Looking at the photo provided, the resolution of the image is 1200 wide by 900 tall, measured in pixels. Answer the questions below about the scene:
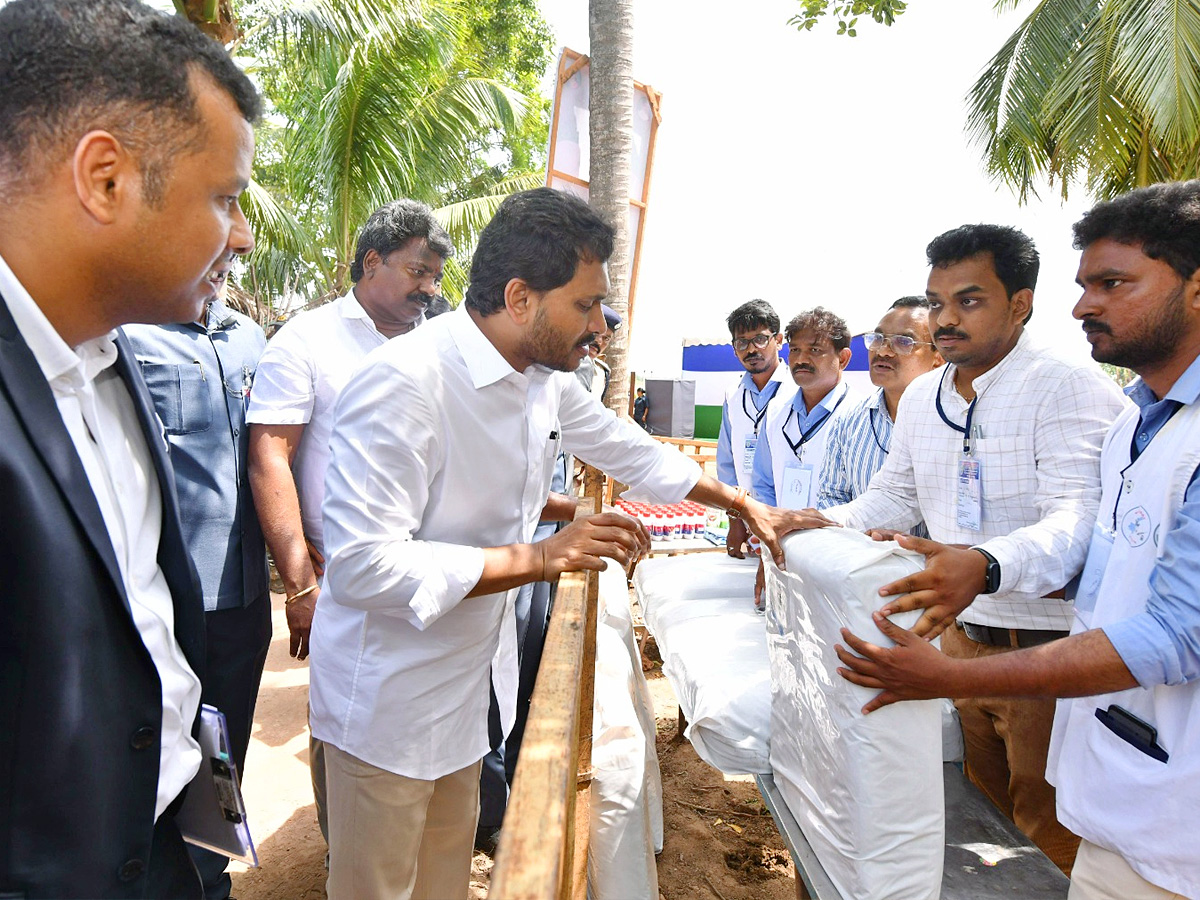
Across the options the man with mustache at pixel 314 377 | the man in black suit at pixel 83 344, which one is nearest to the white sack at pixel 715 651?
the man with mustache at pixel 314 377

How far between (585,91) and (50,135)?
167 inches

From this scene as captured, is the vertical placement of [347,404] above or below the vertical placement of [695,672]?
above

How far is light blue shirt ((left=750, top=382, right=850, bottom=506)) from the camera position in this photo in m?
4.04

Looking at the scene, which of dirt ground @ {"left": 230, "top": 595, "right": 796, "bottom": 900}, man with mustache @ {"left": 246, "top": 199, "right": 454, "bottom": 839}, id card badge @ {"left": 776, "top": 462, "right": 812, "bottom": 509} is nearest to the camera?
man with mustache @ {"left": 246, "top": 199, "right": 454, "bottom": 839}

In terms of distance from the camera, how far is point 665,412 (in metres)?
19.4

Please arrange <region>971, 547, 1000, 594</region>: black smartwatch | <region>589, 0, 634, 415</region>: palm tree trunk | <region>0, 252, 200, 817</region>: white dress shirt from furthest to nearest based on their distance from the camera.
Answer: <region>589, 0, 634, 415</region>: palm tree trunk → <region>971, 547, 1000, 594</region>: black smartwatch → <region>0, 252, 200, 817</region>: white dress shirt

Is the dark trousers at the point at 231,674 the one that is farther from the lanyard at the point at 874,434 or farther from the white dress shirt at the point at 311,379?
the lanyard at the point at 874,434

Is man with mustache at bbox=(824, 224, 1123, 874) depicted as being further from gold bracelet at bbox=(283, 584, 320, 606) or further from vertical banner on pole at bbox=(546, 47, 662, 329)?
vertical banner on pole at bbox=(546, 47, 662, 329)

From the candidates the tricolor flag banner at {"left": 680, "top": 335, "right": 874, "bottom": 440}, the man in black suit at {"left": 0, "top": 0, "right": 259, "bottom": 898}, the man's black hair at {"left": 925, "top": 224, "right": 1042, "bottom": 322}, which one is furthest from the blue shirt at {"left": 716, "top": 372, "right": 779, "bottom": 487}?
the tricolor flag banner at {"left": 680, "top": 335, "right": 874, "bottom": 440}

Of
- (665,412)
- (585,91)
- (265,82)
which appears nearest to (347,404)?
(585,91)

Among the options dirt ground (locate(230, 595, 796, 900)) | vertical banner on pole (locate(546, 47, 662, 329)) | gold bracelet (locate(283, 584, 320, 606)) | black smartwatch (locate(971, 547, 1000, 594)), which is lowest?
dirt ground (locate(230, 595, 796, 900))

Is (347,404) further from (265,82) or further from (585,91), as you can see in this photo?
(265,82)

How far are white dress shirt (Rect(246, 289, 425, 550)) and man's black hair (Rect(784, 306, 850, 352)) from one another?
2395 mm

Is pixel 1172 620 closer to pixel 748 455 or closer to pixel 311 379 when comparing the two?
pixel 311 379
